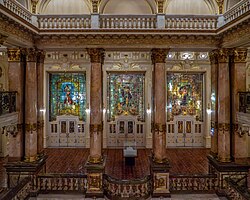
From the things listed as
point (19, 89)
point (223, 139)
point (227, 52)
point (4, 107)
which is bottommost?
point (223, 139)

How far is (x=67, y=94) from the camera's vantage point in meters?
16.0

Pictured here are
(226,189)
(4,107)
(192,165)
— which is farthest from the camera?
(192,165)

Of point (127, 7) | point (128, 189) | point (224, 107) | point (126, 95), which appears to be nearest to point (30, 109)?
point (128, 189)

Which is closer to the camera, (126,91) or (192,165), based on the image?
(192,165)

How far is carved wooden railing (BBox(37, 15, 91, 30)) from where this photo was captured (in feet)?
29.5

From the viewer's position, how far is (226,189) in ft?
28.6

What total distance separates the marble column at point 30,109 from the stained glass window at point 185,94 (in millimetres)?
9129

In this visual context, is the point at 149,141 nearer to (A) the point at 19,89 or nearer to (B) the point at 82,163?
(B) the point at 82,163

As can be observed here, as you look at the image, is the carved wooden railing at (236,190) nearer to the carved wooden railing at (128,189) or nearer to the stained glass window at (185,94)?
the carved wooden railing at (128,189)

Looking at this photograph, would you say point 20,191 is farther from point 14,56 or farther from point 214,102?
point 214,102

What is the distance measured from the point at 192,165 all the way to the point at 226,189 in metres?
3.56

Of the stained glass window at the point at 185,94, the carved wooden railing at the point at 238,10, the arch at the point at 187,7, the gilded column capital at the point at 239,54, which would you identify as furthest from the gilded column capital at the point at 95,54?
the stained glass window at the point at 185,94

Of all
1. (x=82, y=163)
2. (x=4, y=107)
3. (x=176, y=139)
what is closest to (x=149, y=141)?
(x=176, y=139)

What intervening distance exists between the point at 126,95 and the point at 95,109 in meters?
7.02
